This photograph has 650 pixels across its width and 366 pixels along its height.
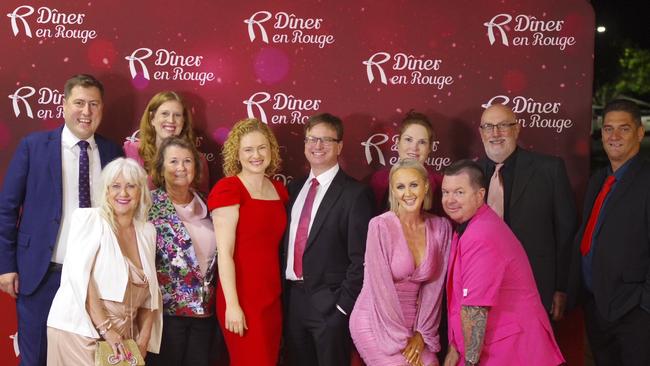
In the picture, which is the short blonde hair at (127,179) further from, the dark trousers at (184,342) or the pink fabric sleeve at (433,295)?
the pink fabric sleeve at (433,295)

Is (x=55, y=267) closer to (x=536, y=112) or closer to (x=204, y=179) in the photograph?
(x=204, y=179)

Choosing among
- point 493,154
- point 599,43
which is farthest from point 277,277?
point 599,43

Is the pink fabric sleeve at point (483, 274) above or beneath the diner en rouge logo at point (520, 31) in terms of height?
beneath

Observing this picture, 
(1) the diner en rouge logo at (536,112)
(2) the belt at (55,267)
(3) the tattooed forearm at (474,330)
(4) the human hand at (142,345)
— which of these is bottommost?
(4) the human hand at (142,345)

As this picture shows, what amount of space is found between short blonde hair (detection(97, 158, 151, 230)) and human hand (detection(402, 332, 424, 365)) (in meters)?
1.51

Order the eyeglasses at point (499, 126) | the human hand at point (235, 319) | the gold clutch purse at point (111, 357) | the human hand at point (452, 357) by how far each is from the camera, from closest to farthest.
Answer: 1. the gold clutch purse at point (111, 357)
2. the human hand at point (452, 357)
3. the human hand at point (235, 319)
4. the eyeglasses at point (499, 126)

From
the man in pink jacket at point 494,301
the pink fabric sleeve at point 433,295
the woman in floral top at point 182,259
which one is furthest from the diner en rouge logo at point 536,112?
the woman in floral top at point 182,259

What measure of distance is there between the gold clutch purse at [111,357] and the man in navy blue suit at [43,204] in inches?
38.5

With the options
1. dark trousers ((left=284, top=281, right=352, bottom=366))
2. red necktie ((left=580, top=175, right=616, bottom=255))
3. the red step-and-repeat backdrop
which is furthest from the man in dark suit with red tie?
dark trousers ((left=284, top=281, right=352, bottom=366))

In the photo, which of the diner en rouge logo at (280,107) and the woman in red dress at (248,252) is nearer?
the woman in red dress at (248,252)

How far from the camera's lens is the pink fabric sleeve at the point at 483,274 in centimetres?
327

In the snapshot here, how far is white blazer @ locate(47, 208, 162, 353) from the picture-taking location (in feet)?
11.4

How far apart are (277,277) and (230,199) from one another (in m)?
0.55

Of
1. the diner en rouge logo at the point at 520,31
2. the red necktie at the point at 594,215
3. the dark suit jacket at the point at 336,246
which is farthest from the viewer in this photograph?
the diner en rouge logo at the point at 520,31
